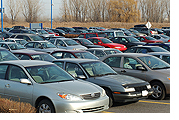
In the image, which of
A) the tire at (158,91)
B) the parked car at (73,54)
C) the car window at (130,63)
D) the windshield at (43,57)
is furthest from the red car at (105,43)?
the tire at (158,91)

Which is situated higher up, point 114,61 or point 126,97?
point 114,61

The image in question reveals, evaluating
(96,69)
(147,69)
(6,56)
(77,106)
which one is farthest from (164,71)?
(6,56)

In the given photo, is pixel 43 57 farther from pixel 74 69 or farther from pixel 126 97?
pixel 126 97

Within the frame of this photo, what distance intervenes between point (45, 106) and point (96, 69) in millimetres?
3237

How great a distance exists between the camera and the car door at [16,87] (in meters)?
7.37

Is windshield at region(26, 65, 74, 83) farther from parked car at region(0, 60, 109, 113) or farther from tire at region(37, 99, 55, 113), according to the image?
tire at region(37, 99, 55, 113)

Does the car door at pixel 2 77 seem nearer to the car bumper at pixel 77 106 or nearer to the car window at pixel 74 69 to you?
the car bumper at pixel 77 106

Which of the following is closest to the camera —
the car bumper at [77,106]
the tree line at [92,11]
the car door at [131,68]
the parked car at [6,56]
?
the car bumper at [77,106]

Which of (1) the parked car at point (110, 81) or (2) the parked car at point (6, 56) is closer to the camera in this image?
(1) the parked car at point (110, 81)

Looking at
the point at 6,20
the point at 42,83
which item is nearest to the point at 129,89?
the point at 42,83

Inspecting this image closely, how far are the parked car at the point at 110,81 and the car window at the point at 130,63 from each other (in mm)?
1371

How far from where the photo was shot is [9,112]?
6414 mm

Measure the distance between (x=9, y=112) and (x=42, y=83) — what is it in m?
1.34

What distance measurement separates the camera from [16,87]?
7.61m
